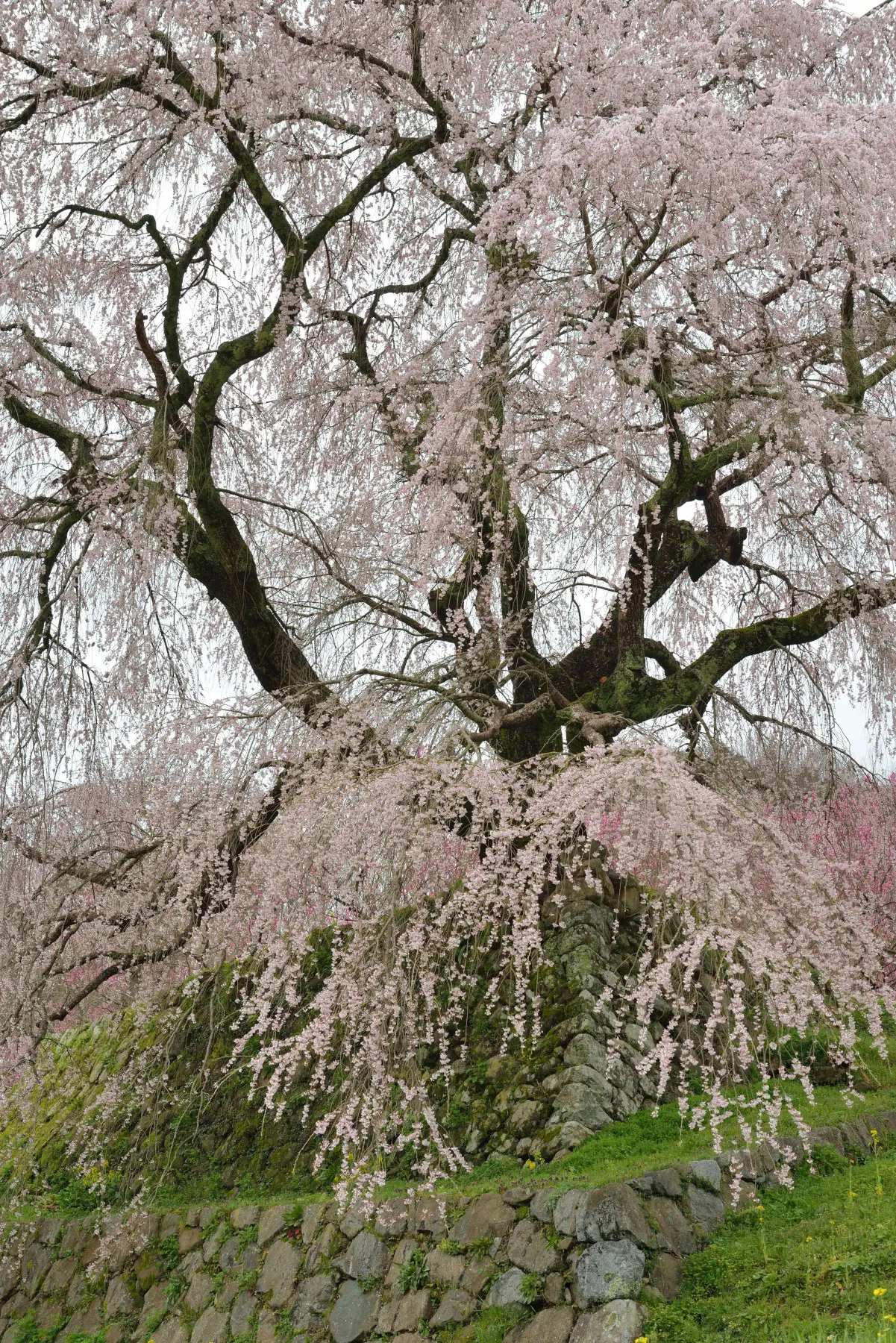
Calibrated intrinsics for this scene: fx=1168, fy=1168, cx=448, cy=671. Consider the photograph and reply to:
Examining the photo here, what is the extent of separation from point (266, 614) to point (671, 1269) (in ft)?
13.9

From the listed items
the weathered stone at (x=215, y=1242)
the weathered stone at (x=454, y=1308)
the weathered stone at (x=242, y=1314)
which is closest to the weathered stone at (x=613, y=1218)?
the weathered stone at (x=454, y=1308)

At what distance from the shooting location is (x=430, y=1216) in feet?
18.0

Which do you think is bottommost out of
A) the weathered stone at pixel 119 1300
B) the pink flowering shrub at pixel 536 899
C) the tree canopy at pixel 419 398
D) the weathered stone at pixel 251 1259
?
the weathered stone at pixel 119 1300

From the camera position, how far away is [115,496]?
6.66 meters

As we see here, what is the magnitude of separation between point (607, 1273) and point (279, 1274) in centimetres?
214

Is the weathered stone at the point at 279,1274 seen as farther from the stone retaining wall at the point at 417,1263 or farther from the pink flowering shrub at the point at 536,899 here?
the pink flowering shrub at the point at 536,899

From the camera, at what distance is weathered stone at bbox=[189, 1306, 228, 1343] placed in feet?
20.1

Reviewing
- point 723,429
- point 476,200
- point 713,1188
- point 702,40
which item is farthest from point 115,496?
point 713,1188

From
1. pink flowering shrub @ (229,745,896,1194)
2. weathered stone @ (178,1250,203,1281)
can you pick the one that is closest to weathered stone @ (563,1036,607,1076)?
pink flowering shrub @ (229,745,896,1194)

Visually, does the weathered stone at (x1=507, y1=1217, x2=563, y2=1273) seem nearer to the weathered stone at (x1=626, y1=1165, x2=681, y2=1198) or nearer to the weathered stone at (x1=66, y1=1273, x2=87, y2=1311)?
the weathered stone at (x1=626, y1=1165, x2=681, y2=1198)

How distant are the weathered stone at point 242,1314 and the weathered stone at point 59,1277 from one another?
1.95 m

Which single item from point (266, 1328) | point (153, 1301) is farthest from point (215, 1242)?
point (266, 1328)

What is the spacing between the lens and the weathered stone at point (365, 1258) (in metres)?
5.59

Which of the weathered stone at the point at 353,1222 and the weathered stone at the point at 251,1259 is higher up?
the weathered stone at the point at 353,1222
